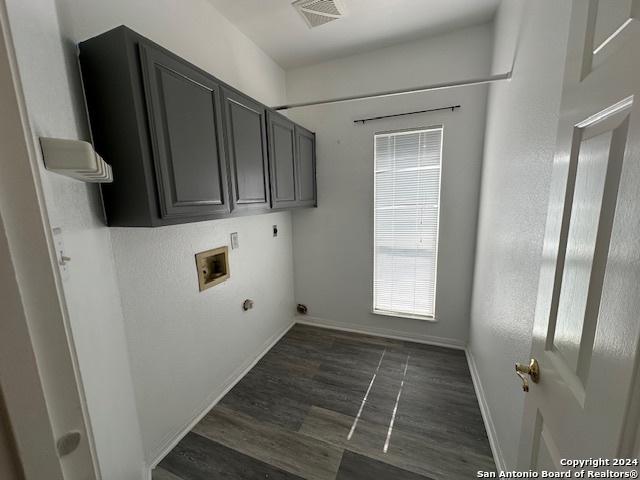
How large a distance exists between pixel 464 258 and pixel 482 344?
0.82 m

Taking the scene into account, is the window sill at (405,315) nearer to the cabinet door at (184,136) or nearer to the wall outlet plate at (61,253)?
the cabinet door at (184,136)

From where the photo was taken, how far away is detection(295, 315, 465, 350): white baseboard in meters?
2.62

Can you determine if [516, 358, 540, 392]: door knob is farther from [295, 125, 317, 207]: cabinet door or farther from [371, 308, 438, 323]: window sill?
[295, 125, 317, 207]: cabinet door

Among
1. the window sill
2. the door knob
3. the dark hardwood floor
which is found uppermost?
the door knob

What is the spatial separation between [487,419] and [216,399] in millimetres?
1955

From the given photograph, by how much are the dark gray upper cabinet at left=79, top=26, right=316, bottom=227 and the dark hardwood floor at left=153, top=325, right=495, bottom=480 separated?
1.45m

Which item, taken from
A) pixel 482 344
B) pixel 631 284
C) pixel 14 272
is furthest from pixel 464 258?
pixel 14 272

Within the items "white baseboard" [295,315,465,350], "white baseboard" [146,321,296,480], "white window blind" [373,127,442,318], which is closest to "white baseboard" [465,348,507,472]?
"white baseboard" [295,315,465,350]

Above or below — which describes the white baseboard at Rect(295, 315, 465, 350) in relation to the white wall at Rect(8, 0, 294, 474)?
below

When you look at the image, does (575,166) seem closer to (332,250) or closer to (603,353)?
(603,353)

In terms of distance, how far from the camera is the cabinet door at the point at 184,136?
116 cm

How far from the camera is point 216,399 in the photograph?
1968 mm

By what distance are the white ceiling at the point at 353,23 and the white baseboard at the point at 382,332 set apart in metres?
2.91

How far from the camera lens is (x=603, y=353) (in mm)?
507
